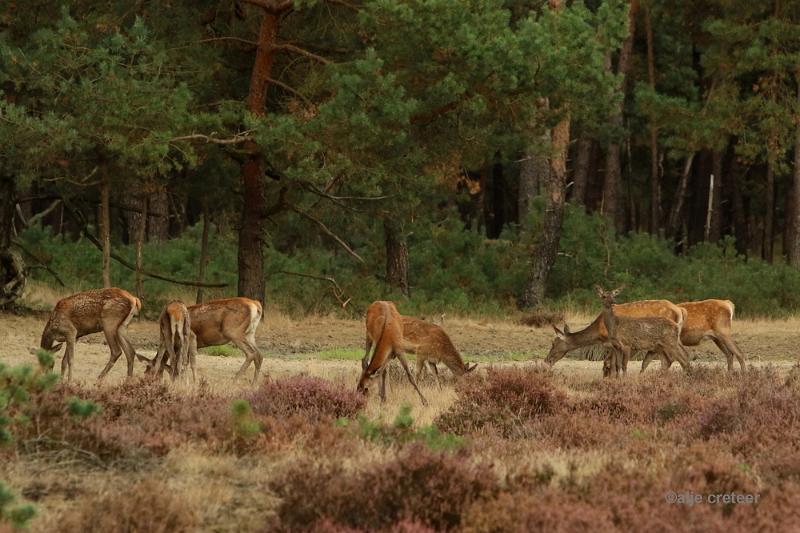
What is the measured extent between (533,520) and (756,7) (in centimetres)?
2975

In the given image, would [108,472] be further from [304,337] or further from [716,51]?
[716,51]

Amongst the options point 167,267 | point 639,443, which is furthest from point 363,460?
point 167,267

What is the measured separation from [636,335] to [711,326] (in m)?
2.26

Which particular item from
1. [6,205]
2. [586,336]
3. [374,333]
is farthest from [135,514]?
[6,205]

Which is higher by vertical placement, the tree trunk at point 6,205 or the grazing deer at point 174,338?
the tree trunk at point 6,205

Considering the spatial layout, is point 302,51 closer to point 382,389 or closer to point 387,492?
point 382,389

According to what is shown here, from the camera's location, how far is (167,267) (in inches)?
1264

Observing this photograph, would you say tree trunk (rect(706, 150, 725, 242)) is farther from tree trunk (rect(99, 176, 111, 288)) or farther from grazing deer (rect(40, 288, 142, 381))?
grazing deer (rect(40, 288, 142, 381))

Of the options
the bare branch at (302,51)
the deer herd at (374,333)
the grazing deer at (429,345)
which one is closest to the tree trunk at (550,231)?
the bare branch at (302,51)

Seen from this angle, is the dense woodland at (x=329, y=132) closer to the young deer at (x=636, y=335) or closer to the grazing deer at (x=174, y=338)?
the young deer at (x=636, y=335)

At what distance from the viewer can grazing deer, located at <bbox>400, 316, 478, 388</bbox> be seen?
51.2 feet

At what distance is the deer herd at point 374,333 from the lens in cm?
1501

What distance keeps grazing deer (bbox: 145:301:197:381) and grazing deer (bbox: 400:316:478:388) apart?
254 cm

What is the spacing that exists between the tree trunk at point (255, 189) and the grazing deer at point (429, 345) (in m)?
8.35
